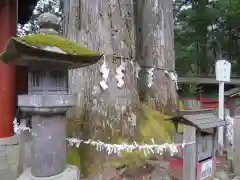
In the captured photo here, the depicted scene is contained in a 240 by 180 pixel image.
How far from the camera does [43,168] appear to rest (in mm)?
1970

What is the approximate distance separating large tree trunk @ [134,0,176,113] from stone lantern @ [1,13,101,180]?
8.69 feet

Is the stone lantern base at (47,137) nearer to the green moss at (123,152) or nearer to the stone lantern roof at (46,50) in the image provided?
the stone lantern roof at (46,50)

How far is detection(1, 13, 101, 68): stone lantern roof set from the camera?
5.55ft

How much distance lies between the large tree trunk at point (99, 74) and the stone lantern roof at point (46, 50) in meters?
0.87

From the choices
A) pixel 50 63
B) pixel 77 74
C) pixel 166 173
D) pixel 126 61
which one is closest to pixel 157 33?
pixel 126 61

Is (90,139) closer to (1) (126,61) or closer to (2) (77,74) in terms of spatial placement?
(2) (77,74)

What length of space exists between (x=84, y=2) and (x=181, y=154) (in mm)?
2182

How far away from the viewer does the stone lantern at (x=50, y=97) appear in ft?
6.14

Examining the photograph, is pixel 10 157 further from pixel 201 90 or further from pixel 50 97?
pixel 201 90

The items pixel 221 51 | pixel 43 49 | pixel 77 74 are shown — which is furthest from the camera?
pixel 221 51

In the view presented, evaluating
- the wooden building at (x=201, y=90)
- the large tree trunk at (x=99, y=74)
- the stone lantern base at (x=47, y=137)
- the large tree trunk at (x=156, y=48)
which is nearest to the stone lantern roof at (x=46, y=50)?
the stone lantern base at (x=47, y=137)

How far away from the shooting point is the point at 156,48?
4.94m

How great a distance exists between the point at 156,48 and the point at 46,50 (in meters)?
3.49

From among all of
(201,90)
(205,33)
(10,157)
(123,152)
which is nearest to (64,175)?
(123,152)
